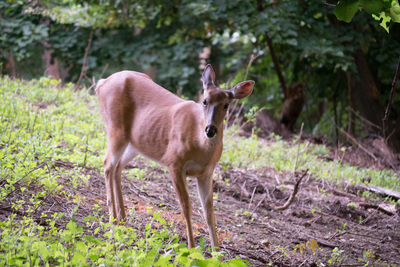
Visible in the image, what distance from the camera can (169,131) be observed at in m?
4.62

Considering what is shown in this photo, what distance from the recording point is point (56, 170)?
5.48 meters

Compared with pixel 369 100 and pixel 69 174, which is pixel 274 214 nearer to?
pixel 69 174

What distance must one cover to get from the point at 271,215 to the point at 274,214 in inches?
3.0

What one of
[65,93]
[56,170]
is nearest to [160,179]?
[56,170]

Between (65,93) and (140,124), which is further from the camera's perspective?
(65,93)

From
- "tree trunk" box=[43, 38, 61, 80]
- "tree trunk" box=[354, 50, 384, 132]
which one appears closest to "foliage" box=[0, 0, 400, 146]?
"tree trunk" box=[354, 50, 384, 132]

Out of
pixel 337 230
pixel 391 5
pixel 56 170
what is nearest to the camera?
pixel 391 5

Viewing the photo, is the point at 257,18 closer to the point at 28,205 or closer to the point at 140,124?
the point at 140,124

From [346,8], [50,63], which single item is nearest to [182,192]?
[346,8]

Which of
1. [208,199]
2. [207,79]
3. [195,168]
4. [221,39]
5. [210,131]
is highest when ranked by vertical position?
[207,79]

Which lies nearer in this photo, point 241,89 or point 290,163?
point 241,89

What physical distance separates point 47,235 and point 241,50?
11.1 m

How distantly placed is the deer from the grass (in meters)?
0.37

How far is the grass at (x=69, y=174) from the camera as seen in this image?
130 inches
